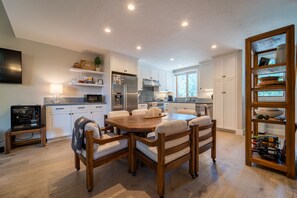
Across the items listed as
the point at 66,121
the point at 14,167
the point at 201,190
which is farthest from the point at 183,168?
the point at 66,121

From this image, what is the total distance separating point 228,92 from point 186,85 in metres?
2.29

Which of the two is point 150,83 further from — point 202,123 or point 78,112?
point 202,123

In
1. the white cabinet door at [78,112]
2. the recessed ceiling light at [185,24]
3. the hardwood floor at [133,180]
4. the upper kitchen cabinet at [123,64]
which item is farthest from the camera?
the upper kitchen cabinet at [123,64]

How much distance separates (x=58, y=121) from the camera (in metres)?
3.06

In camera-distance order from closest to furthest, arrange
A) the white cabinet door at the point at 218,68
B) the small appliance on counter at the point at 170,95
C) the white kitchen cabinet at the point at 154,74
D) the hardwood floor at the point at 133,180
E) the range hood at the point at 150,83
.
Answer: the hardwood floor at the point at 133,180, the white cabinet door at the point at 218,68, the range hood at the point at 150,83, the white kitchen cabinet at the point at 154,74, the small appliance on counter at the point at 170,95

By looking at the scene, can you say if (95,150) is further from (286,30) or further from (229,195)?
(286,30)

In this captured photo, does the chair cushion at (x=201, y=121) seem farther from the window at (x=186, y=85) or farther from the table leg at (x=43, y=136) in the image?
the window at (x=186, y=85)

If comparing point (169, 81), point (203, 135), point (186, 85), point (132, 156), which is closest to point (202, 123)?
point (203, 135)

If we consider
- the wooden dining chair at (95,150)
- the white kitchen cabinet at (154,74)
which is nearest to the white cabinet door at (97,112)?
the wooden dining chair at (95,150)

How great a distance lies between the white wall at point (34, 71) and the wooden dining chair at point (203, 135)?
3479mm

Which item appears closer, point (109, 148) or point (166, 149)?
point (166, 149)

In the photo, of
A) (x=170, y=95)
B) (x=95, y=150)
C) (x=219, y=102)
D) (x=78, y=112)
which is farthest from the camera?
(x=170, y=95)

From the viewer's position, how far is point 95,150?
148 centimetres

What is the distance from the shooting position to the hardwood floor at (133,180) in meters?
1.42
